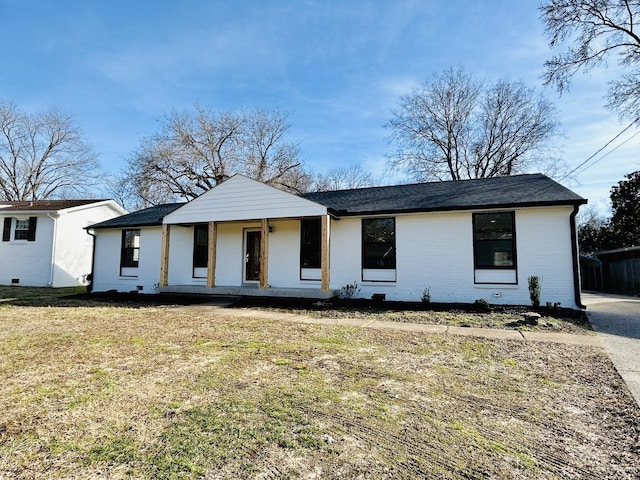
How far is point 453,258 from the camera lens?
32.9ft

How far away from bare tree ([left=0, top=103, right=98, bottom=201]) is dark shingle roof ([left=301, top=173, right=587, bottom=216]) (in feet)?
94.1

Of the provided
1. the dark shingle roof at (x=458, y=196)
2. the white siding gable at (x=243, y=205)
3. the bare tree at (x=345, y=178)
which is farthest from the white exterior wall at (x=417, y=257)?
the bare tree at (x=345, y=178)

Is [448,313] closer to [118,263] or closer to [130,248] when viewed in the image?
[130,248]

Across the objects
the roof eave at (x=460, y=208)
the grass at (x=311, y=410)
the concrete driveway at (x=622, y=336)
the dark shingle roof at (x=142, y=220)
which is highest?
the dark shingle roof at (x=142, y=220)

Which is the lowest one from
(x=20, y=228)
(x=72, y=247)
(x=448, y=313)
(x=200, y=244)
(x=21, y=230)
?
(x=448, y=313)

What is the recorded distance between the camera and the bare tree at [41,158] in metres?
29.9

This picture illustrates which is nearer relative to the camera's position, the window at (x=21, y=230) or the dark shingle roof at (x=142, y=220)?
the dark shingle roof at (x=142, y=220)

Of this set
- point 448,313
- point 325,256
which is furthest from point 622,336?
point 325,256

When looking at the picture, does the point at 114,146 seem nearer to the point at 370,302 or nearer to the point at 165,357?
the point at 370,302

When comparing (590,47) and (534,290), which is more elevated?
(590,47)

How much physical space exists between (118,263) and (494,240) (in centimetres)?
1430

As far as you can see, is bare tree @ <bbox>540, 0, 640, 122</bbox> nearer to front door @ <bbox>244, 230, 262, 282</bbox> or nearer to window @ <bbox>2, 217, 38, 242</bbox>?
front door @ <bbox>244, 230, 262, 282</bbox>

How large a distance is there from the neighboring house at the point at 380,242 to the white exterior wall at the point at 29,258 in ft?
21.7

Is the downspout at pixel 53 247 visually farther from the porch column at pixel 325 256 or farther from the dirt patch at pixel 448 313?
the porch column at pixel 325 256
